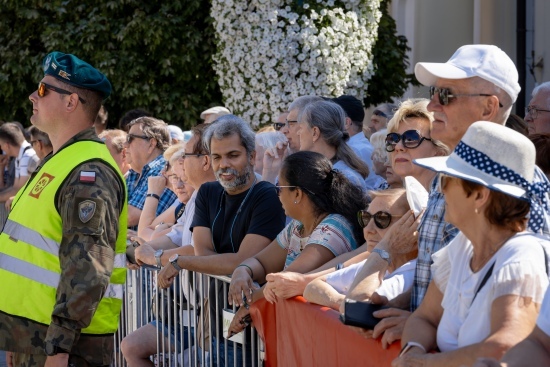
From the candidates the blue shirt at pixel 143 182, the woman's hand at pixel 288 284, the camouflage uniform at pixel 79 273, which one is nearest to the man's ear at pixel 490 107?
the woman's hand at pixel 288 284

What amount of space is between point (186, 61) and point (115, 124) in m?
1.77

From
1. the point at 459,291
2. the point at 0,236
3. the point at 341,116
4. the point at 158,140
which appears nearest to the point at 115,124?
the point at 158,140

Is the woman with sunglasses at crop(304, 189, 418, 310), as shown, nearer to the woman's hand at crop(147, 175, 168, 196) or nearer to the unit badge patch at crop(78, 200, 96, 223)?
the unit badge patch at crop(78, 200, 96, 223)

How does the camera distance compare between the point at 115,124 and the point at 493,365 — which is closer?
the point at 493,365

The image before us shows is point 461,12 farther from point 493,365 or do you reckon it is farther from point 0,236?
point 493,365

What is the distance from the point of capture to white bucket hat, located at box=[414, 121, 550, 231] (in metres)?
3.20

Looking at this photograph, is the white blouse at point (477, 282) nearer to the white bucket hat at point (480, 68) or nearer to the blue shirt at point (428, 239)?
the blue shirt at point (428, 239)

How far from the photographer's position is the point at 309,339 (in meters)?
4.48

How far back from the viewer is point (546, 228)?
335cm

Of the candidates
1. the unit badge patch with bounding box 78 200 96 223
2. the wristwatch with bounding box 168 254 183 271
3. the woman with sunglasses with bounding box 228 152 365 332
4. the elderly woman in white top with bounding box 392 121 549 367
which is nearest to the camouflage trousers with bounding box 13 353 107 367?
the unit badge patch with bounding box 78 200 96 223

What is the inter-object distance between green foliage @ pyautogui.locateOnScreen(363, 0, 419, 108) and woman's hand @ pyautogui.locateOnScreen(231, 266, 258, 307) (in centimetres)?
900

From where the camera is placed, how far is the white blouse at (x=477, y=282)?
306 cm

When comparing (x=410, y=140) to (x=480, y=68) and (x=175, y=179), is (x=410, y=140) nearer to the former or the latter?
(x=480, y=68)

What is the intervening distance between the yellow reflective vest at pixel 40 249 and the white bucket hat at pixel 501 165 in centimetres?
205
